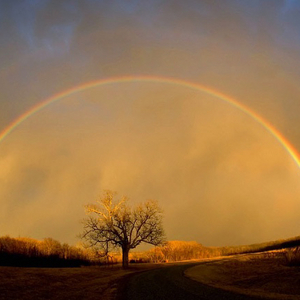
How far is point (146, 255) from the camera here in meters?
89.1

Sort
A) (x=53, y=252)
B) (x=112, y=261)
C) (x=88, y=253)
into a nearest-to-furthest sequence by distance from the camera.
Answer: (x=53, y=252), (x=88, y=253), (x=112, y=261)

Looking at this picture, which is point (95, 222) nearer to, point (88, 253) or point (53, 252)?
point (53, 252)

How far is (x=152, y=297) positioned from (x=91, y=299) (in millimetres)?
3063

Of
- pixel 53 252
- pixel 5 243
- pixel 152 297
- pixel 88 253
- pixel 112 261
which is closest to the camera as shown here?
pixel 152 297

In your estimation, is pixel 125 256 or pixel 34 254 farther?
pixel 125 256

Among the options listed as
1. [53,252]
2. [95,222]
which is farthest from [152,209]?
[53,252]

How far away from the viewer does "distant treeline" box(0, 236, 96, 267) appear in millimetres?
42625

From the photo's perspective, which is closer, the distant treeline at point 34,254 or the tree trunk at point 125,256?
the distant treeline at point 34,254

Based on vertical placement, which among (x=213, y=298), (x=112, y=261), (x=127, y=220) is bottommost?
(x=213, y=298)

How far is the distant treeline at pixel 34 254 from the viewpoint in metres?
42.6

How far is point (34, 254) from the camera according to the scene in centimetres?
4625

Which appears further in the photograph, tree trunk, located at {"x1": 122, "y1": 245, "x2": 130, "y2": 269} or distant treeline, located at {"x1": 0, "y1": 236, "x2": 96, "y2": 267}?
tree trunk, located at {"x1": 122, "y1": 245, "x2": 130, "y2": 269}

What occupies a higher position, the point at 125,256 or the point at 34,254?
the point at 34,254

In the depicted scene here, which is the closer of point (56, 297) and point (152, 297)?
point (152, 297)
